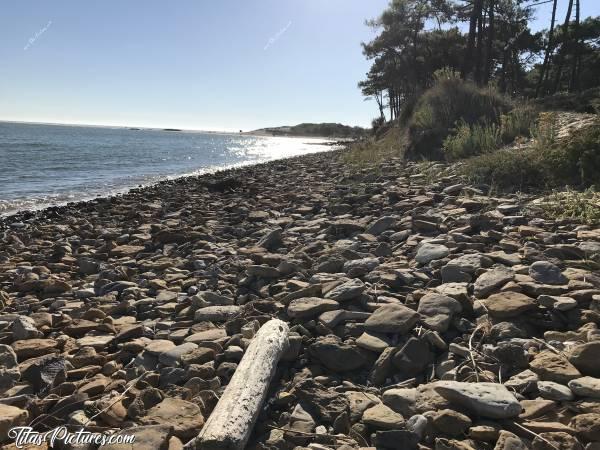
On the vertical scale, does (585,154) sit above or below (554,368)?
above

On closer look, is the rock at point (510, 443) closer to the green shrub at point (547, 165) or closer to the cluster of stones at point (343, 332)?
the cluster of stones at point (343, 332)

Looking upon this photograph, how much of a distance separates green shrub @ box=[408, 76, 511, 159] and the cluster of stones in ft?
19.1

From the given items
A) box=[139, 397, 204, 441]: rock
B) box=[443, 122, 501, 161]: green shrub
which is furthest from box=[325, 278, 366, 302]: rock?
box=[443, 122, 501, 161]: green shrub

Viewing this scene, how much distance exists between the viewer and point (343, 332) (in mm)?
3299

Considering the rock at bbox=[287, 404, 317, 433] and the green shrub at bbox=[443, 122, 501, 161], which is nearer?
the rock at bbox=[287, 404, 317, 433]

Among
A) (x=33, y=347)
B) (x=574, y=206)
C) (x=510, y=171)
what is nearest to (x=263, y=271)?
(x=33, y=347)

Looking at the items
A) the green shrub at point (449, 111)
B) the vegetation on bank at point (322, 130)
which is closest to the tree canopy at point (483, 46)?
the green shrub at point (449, 111)

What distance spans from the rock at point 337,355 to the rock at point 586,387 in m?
1.21

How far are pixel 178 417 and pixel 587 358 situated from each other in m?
2.34

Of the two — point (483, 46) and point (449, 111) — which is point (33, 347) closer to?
point (449, 111)

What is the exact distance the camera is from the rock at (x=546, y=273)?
3402 mm

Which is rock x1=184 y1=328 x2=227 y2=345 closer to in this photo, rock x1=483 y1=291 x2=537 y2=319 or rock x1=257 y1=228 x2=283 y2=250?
rock x1=483 y1=291 x2=537 y2=319

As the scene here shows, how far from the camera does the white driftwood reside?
7.16 ft

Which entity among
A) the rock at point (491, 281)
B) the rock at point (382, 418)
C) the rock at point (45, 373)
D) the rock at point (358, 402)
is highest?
the rock at point (491, 281)
